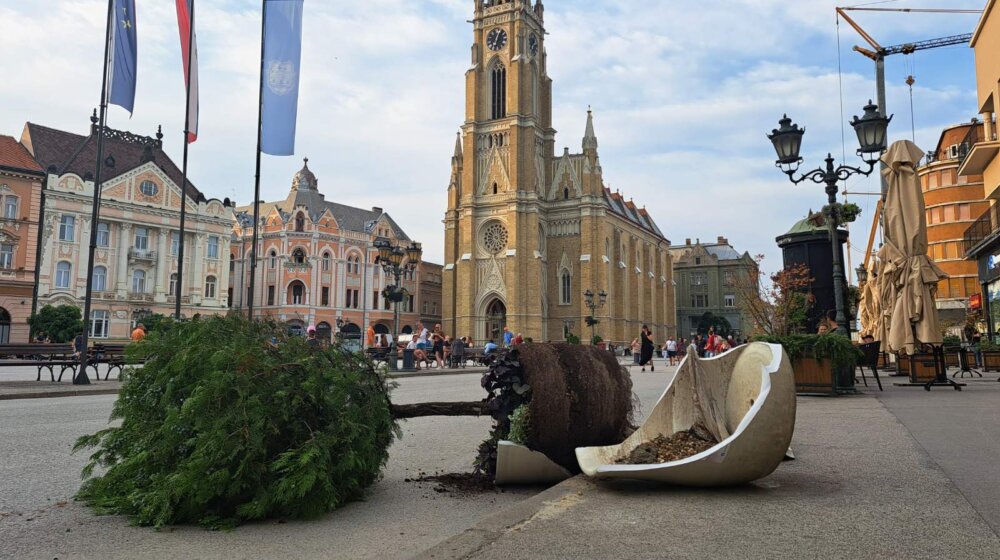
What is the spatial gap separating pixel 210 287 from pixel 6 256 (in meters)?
14.9

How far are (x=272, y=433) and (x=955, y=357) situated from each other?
2585 centimetres

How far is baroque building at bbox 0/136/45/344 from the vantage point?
42125mm

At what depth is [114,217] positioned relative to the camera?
163ft

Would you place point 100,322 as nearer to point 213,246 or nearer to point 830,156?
point 213,246

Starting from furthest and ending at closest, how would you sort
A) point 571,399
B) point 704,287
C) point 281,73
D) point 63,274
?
point 704,287, point 63,274, point 281,73, point 571,399

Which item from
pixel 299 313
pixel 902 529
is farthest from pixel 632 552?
pixel 299 313

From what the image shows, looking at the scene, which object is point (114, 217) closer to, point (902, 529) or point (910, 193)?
point (910, 193)

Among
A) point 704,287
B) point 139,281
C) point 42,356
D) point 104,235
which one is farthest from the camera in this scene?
point 704,287

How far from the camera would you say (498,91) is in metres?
64.4

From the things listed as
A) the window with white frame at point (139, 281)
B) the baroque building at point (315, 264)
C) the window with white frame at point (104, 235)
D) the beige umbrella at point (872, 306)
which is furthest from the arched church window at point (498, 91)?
the beige umbrella at point (872, 306)

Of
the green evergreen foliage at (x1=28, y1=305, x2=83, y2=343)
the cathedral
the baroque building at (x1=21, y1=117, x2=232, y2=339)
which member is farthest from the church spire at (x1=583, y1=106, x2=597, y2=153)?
the green evergreen foliage at (x1=28, y1=305, x2=83, y2=343)

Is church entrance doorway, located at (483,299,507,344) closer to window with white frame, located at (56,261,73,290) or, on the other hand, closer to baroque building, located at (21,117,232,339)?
baroque building, located at (21,117,232,339)

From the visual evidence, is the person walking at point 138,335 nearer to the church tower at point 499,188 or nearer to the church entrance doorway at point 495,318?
the church tower at point 499,188

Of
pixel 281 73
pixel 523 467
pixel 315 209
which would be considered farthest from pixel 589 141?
pixel 523 467
